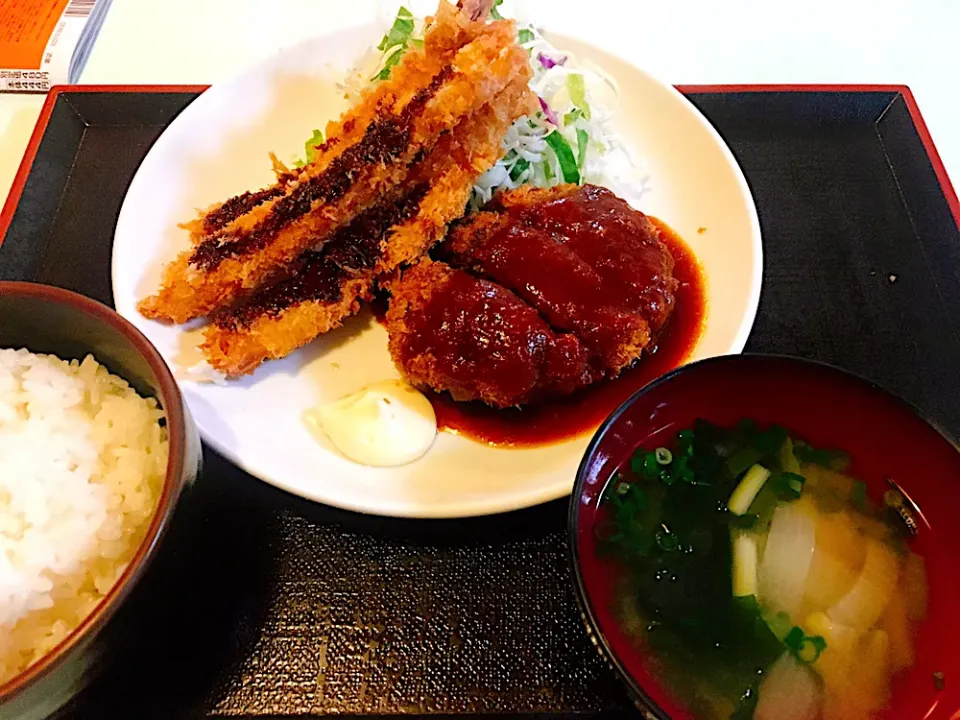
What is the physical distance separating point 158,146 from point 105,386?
0.93 m

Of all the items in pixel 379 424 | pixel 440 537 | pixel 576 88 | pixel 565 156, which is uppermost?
pixel 576 88

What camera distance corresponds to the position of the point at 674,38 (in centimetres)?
310

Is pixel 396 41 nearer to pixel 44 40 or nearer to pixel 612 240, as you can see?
pixel 612 240

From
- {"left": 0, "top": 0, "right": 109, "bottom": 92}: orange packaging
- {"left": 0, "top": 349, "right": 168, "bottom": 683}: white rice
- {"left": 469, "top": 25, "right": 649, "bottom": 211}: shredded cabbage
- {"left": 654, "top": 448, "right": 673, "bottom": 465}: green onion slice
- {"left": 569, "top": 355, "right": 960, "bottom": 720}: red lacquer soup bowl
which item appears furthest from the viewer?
{"left": 0, "top": 0, "right": 109, "bottom": 92}: orange packaging

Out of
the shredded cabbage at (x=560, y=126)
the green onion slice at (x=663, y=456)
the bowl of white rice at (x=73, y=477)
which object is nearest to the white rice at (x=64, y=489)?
the bowl of white rice at (x=73, y=477)

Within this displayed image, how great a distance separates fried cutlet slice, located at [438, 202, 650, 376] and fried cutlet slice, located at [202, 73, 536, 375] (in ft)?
0.57

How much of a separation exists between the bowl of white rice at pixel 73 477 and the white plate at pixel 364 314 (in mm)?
229

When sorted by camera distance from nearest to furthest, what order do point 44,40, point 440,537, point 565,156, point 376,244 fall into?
point 440,537 → point 376,244 → point 565,156 → point 44,40

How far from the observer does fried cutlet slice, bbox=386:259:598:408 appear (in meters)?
1.83

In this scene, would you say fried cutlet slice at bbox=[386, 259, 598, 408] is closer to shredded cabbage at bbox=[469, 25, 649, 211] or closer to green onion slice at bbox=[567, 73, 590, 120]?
shredded cabbage at bbox=[469, 25, 649, 211]

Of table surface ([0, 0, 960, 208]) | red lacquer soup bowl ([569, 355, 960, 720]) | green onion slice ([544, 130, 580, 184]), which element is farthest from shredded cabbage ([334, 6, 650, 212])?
red lacquer soup bowl ([569, 355, 960, 720])

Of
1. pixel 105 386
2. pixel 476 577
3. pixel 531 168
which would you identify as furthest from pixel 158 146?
pixel 476 577

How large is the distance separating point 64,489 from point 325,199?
974 millimetres

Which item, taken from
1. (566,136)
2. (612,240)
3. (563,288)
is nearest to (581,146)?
(566,136)
